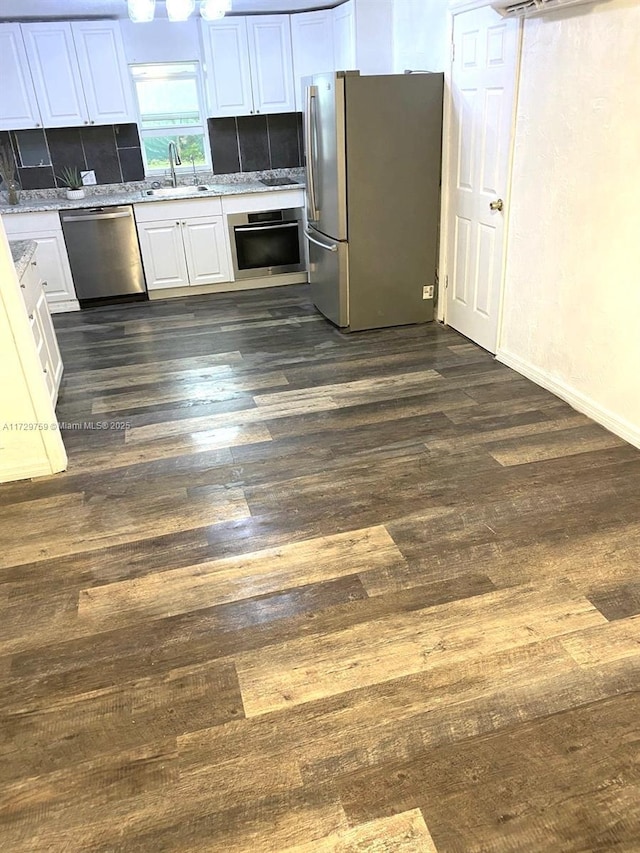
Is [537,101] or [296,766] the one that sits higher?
[537,101]

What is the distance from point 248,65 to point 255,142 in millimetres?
719

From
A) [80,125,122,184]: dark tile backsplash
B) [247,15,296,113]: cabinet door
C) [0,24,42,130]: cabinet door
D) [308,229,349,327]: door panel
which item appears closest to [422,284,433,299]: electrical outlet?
[308,229,349,327]: door panel

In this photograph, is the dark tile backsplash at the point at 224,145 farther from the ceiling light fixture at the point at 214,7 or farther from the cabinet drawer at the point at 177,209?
the ceiling light fixture at the point at 214,7

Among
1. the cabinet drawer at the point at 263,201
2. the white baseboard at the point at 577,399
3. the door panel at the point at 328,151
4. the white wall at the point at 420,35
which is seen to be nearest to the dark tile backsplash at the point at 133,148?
the cabinet drawer at the point at 263,201

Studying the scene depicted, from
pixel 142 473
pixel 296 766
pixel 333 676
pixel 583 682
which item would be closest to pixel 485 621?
pixel 583 682

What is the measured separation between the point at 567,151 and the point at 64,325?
394 cm

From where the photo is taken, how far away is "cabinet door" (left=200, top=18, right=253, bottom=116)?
521cm

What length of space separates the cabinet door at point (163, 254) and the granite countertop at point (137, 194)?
0.77 feet

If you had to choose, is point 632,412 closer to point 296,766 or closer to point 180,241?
point 296,766

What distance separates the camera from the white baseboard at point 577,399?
2.97m

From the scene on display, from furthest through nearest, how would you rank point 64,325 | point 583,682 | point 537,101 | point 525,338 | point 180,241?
point 180,241
point 64,325
point 525,338
point 537,101
point 583,682

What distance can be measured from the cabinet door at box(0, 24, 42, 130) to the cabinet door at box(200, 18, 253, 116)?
1446 millimetres

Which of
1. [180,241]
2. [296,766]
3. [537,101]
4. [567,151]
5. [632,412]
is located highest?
[537,101]

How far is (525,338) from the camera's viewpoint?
3729 millimetres
